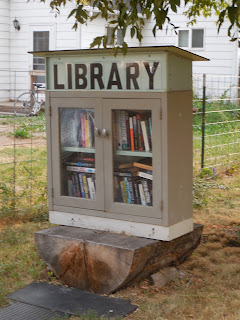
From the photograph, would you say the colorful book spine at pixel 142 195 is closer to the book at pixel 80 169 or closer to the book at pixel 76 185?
the book at pixel 80 169

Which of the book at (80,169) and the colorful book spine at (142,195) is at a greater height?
the book at (80,169)

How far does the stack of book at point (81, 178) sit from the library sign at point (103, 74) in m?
0.69

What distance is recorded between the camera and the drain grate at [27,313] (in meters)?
4.14

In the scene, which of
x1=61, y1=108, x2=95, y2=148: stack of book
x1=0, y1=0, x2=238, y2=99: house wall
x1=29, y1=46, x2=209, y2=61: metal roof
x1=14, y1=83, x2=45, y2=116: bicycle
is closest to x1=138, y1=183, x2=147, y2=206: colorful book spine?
x1=61, y1=108, x2=95, y2=148: stack of book

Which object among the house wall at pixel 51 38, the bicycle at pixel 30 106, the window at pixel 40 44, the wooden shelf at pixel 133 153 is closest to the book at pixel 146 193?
the wooden shelf at pixel 133 153

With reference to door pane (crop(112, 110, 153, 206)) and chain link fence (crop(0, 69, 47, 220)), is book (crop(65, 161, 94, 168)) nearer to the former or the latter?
door pane (crop(112, 110, 153, 206))

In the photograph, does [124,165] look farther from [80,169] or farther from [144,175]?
[80,169]

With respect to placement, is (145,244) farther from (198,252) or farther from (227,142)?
(227,142)

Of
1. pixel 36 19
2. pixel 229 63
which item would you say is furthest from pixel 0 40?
pixel 229 63

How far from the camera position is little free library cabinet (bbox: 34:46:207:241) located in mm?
4641

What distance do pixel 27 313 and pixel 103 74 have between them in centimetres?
206

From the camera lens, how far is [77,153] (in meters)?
5.18

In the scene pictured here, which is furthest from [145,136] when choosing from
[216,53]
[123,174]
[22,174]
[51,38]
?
[216,53]

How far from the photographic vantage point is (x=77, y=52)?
4.98 meters
